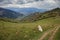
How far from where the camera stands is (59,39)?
4809cm

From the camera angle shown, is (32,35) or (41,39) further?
(32,35)

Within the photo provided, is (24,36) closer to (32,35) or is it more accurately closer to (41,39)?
(32,35)

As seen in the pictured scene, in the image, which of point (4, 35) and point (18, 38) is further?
point (4, 35)

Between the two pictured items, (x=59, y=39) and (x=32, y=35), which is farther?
(x=32, y=35)

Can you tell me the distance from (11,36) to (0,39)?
350 cm

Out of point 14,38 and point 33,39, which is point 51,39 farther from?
point 14,38

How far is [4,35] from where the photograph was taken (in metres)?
52.1

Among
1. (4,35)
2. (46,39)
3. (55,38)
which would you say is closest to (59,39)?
(55,38)

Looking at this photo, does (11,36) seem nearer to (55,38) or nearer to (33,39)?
(33,39)

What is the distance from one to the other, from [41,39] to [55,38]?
15.4 ft

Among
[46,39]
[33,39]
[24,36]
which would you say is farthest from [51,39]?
[24,36]

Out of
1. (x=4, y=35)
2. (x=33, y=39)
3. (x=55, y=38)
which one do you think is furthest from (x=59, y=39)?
(x=4, y=35)

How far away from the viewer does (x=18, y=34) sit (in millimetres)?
52500

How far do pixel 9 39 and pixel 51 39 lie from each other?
40.6 ft
